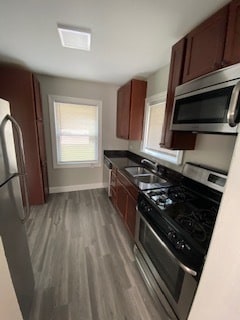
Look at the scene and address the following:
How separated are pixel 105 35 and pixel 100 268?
8.34 ft

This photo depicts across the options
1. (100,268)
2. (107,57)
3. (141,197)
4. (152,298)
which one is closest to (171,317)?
(152,298)

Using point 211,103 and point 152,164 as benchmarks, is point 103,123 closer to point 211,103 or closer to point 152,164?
point 152,164

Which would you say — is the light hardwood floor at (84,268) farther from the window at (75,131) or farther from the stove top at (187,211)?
the window at (75,131)

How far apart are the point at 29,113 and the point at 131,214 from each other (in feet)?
7.55

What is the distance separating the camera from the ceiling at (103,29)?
115 centimetres

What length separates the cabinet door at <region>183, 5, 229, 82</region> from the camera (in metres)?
1.07

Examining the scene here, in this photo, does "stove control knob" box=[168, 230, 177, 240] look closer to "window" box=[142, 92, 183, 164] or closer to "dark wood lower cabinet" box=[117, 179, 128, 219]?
"dark wood lower cabinet" box=[117, 179, 128, 219]

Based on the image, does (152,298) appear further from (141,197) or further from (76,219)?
(76,219)

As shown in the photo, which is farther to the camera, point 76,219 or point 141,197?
point 76,219

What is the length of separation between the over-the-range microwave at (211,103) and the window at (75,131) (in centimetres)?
233

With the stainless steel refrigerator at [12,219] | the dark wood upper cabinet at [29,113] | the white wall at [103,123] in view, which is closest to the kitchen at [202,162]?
the white wall at [103,123]

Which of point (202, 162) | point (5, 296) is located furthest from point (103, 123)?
point (5, 296)

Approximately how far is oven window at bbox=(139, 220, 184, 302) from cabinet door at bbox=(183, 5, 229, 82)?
1518 mm

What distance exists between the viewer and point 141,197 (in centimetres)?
162
